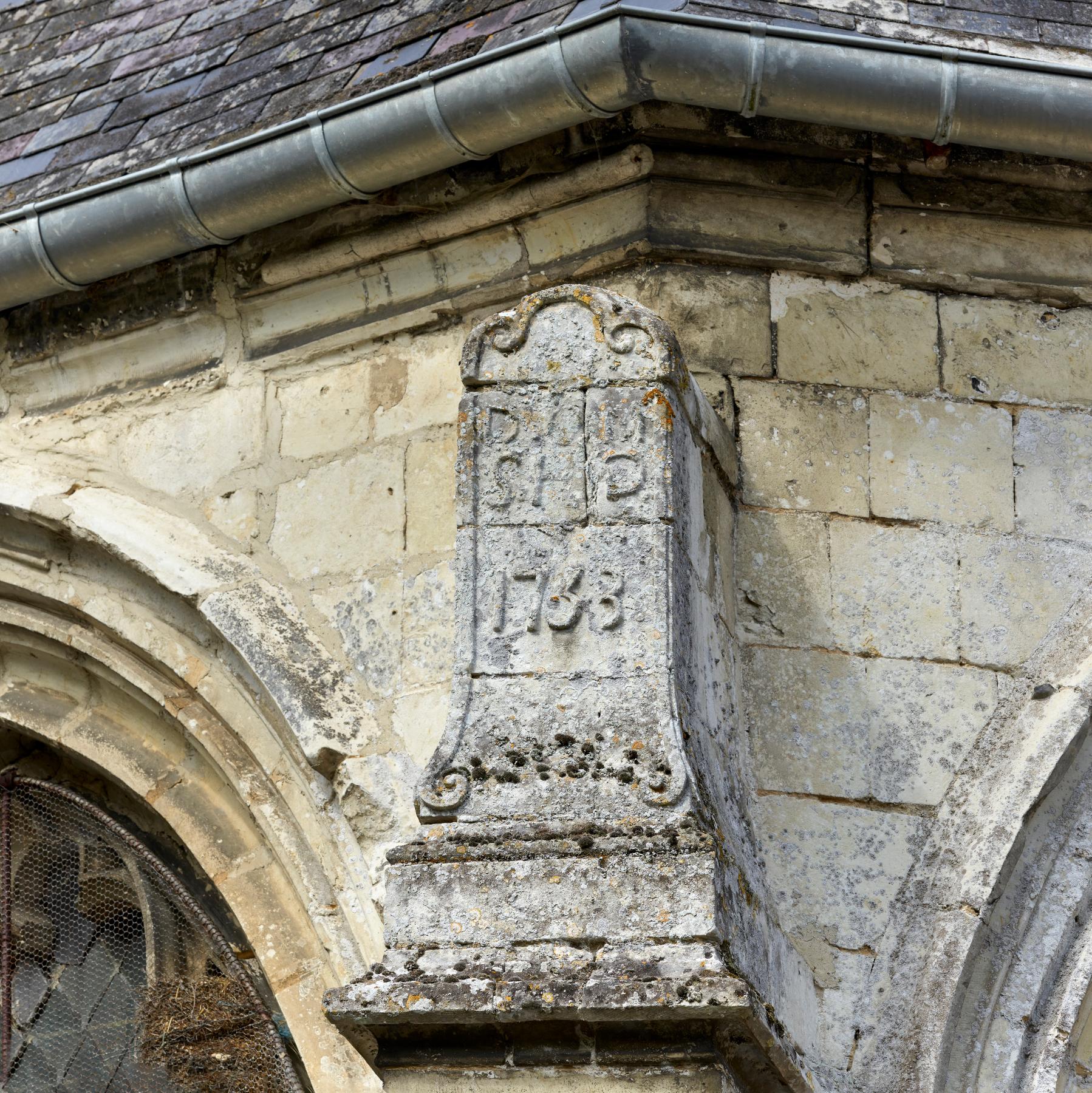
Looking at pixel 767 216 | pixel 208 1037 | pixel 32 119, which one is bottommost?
pixel 208 1037

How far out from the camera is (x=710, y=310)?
4094 mm

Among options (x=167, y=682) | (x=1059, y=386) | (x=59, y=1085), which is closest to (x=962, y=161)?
(x=1059, y=386)

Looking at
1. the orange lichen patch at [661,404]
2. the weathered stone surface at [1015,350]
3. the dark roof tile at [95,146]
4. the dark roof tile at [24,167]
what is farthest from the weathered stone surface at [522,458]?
the dark roof tile at [24,167]

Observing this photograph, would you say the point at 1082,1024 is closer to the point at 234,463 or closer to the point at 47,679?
the point at 234,463

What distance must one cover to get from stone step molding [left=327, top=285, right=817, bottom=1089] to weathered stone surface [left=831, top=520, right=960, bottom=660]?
293 millimetres

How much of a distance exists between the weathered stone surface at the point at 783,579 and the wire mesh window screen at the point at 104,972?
1430 mm

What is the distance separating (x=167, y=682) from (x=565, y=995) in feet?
5.81

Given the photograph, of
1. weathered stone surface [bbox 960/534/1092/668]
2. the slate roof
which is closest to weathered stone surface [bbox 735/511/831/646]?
→ weathered stone surface [bbox 960/534/1092/668]

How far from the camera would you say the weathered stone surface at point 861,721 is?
147 inches

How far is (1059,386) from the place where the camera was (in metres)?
4.16

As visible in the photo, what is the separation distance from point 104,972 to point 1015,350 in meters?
2.60

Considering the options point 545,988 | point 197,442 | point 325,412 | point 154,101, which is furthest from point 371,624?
point 154,101

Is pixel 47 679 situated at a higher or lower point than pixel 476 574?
higher

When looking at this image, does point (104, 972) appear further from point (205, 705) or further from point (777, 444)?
point (777, 444)
